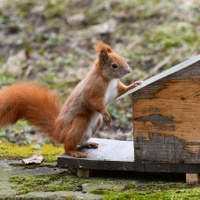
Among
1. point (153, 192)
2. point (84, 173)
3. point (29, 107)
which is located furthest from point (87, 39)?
→ point (153, 192)

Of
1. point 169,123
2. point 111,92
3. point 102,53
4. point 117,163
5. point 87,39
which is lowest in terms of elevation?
point 117,163

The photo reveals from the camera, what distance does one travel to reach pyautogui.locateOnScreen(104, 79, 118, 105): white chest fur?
14.5ft

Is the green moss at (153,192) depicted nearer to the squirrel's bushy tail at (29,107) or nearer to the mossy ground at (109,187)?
the mossy ground at (109,187)

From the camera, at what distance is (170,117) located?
3758mm

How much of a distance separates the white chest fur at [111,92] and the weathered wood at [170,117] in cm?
61

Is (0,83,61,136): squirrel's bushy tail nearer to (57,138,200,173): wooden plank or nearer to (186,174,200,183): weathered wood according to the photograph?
(57,138,200,173): wooden plank

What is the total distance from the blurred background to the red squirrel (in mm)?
2304

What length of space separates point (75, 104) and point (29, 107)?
0.43 m

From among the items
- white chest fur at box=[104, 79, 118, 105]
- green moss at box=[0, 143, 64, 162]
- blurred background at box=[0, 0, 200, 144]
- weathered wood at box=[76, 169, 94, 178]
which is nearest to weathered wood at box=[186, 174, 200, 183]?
weathered wood at box=[76, 169, 94, 178]

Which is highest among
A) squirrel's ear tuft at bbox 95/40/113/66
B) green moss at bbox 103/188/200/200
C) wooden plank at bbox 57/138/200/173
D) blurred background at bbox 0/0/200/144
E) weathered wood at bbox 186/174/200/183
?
blurred background at bbox 0/0/200/144

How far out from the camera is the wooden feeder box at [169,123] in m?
3.71

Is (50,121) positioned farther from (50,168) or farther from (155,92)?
(155,92)

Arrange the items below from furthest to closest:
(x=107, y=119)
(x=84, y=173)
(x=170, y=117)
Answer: (x=107, y=119) → (x=84, y=173) → (x=170, y=117)

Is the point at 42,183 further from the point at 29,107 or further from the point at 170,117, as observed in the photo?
the point at 170,117
